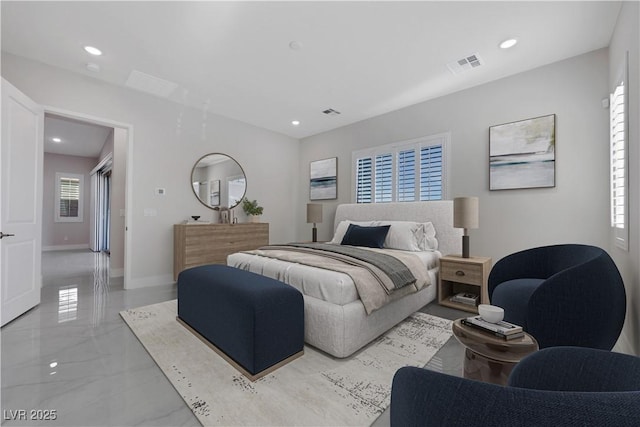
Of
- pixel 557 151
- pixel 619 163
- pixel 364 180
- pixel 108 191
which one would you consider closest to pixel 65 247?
pixel 108 191

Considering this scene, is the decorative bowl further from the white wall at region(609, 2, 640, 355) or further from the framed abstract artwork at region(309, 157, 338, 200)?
the framed abstract artwork at region(309, 157, 338, 200)

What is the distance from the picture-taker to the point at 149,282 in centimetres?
401

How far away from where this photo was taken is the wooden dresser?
13.0ft

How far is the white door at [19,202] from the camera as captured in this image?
2537mm

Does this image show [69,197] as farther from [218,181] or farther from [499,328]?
[499,328]

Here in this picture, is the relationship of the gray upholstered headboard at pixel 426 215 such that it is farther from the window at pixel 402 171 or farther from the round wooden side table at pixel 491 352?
the round wooden side table at pixel 491 352

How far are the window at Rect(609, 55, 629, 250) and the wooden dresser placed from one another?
450 cm

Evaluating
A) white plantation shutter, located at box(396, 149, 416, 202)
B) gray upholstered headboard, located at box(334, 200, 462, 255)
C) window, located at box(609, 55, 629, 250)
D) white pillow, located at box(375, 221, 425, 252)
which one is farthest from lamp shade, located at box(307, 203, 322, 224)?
window, located at box(609, 55, 629, 250)

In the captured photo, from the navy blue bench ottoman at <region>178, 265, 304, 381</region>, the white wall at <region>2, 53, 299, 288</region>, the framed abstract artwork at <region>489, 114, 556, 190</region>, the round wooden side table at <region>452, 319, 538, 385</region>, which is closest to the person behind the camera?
the round wooden side table at <region>452, 319, 538, 385</region>

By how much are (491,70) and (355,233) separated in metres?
2.61

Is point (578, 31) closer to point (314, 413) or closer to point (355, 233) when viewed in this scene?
point (355, 233)

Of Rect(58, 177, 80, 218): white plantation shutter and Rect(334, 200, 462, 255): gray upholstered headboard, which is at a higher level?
Rect(58, 177, 80, 218): white plantation shutter

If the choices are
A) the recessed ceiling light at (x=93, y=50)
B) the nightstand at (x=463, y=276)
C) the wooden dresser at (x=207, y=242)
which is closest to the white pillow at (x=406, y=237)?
the nightstand at (x=463, y=276)

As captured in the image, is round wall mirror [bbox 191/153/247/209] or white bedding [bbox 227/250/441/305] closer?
white bedding [bbox 227/250/441/305]
